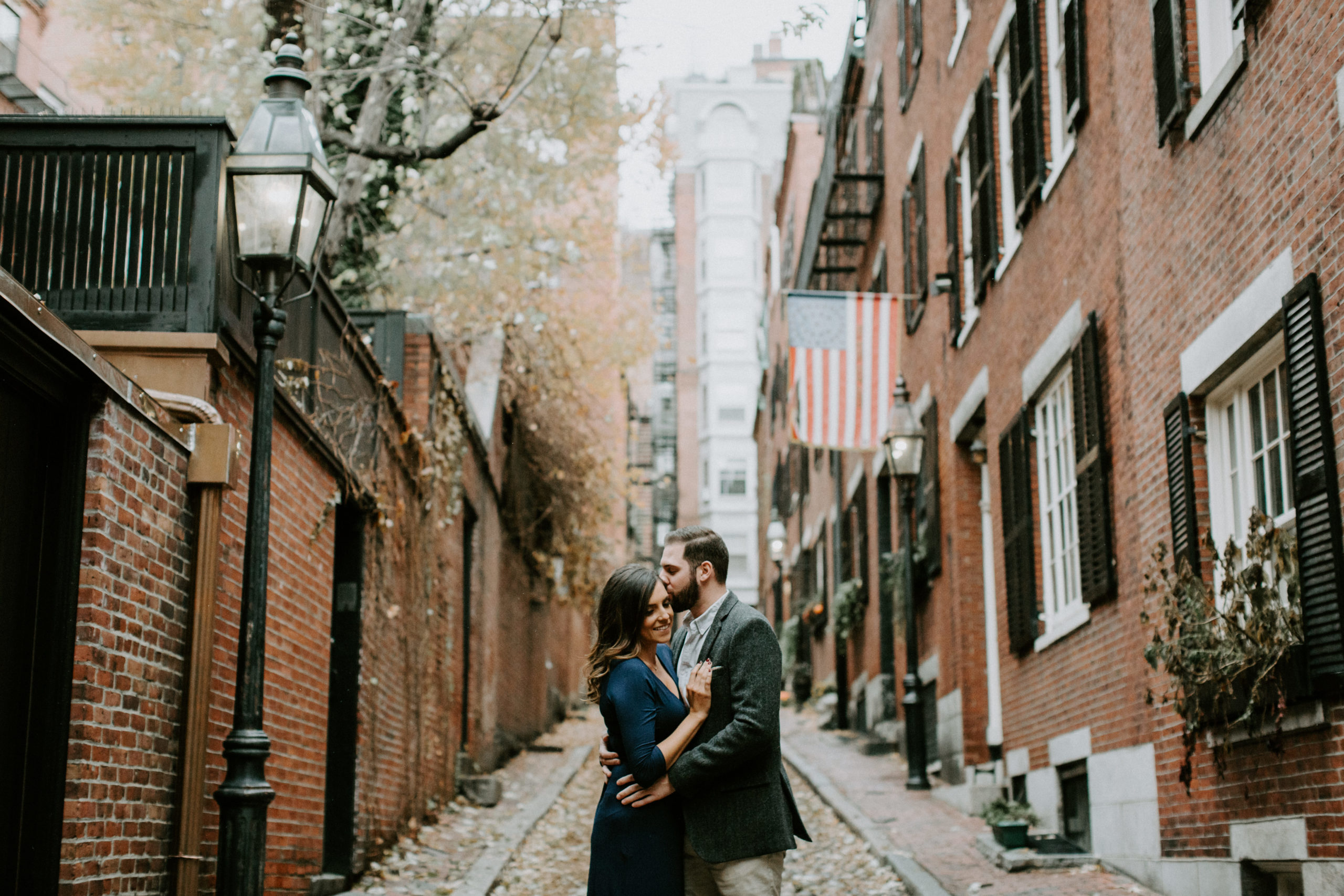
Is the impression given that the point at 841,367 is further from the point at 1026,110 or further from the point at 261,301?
the point at 261,301

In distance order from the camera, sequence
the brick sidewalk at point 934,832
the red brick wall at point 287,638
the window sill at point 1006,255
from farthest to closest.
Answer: the window sill at point 1006,255 < the brick sidewalk at point 934,832 < the red brick wall at point 287,638

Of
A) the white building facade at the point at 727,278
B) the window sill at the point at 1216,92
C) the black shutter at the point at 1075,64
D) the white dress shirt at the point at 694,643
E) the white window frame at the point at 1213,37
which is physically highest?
the white building facade at the point at 727,278

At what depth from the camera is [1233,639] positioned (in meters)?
6.41

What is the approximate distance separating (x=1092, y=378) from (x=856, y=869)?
12.3 feet

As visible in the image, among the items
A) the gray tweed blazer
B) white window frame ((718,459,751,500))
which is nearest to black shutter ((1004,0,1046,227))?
the gray tweed blazer

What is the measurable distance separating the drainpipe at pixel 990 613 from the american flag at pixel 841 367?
1.13m

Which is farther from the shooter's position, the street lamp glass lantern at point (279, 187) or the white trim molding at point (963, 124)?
the white trim molding at point (963, 124)

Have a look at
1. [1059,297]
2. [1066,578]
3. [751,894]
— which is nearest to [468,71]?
[1059,297]

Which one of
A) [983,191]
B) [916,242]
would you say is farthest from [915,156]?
[983,191]

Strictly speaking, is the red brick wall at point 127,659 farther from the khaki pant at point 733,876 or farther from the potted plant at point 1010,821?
the potted plant at point 1010,821

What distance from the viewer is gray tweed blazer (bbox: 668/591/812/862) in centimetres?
422

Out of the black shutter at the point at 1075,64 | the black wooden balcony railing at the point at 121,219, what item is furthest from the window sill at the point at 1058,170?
the black wooden balcony railing at the point at 121,219

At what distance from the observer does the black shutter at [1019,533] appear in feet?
35.3

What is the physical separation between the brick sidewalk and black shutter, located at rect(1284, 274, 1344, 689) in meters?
2.68
